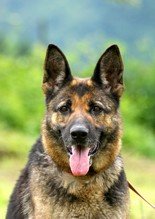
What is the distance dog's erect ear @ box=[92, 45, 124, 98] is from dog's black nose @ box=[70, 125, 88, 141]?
0.66 meters

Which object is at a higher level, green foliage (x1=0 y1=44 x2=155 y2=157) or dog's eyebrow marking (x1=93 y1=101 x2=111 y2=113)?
green foliage (x1=0 y1=44 x2=155 y2=157)

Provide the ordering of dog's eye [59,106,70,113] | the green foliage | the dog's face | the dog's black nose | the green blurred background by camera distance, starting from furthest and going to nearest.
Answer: the green foliage < the green blurred background < dog's eye [59,106,70,113] < the dog's face < the dog's black nose

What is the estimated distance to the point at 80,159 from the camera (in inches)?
306

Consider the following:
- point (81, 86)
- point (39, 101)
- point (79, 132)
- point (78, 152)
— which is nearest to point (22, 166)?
point (39, 101)

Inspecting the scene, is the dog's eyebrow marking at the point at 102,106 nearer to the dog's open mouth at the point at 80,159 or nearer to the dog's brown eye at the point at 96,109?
the dog's brown eye at the point at 96,109

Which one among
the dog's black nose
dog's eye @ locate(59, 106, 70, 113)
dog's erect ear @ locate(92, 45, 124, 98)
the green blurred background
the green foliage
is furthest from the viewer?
the green foliage

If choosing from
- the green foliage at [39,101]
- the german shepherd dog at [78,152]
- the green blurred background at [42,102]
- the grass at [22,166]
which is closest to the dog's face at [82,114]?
the german shepherd dog at [78,152]

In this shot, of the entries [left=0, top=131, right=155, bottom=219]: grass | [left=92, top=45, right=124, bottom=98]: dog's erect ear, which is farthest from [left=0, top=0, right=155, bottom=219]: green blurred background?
[left=92, top=45, right=124, bottom=98]: dog's erect ear

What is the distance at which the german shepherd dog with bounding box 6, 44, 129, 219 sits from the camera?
7.84 metres

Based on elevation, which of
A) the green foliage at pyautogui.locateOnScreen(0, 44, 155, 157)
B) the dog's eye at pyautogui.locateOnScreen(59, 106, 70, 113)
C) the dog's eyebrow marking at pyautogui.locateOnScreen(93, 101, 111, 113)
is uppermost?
the green foliage at pyautogui.locateOnScreen(0, 44, 155, 157)

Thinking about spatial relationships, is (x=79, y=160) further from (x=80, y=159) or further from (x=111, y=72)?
(x=111, y=72)

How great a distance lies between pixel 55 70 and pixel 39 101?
1562 cm

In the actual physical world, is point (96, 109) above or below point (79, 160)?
above

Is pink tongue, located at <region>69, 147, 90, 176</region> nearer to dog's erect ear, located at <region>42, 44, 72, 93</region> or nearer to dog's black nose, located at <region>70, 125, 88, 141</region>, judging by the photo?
dog's black nose, located at <region>70, 125, 88, 141</region>
